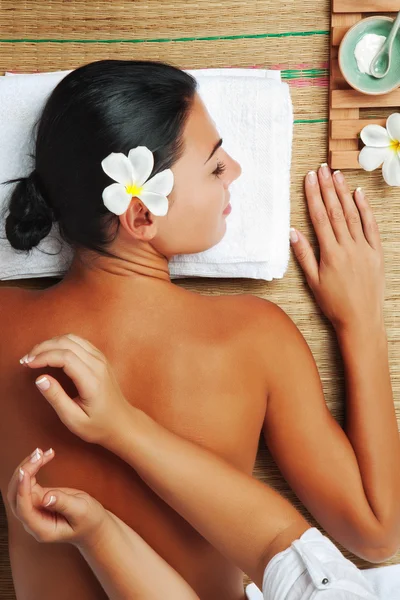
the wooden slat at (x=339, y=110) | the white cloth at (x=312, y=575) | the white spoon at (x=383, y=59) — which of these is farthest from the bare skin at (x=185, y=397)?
the white spoon at (x=383, y=59)

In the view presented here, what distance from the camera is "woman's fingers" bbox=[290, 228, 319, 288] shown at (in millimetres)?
1697

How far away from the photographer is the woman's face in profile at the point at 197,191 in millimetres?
1427

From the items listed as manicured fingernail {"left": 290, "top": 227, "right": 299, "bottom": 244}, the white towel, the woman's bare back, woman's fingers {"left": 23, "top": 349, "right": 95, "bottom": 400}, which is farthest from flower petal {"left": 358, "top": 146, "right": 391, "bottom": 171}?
the white towel

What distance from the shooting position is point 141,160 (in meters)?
1.35

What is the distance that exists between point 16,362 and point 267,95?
0.80 metres

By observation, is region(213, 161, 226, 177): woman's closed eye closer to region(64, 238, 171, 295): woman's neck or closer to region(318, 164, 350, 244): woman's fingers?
region(64, 238, 171, 295): woman's neck

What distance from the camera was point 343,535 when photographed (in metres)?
1.61

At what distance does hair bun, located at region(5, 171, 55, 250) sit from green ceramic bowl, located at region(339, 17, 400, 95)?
2.39 ft

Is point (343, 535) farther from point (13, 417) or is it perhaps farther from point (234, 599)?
point (13, 417)

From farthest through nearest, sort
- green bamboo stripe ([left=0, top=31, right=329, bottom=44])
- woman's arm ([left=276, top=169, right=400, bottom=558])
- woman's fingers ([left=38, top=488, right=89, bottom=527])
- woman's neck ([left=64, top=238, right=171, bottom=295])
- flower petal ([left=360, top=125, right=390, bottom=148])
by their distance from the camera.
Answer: green bamboo stripe ([left=0, top=31, right=329, bottom=44]) → flower petal ([left=360, top=125, right=390, bottom=148]) → woman's arm ([left=276, top=169, right=400, bottom=558]) → woman's neck ([left=64, top=238, right=171, bottom=295]) → woman's fingers ([left=38, top=488, right=89, bottom=527])

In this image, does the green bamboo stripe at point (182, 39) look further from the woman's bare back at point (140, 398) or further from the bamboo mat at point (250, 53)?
the woman's bare back at point (140, 398)

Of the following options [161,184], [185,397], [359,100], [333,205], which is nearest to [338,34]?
[359,100]

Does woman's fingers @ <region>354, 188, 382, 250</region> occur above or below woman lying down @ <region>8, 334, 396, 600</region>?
above

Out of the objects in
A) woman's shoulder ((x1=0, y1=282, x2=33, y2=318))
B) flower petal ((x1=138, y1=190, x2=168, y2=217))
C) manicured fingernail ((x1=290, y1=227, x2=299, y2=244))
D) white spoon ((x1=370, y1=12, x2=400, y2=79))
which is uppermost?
white spoon ((x1=370, y1=12, x2=400, y2=79))
